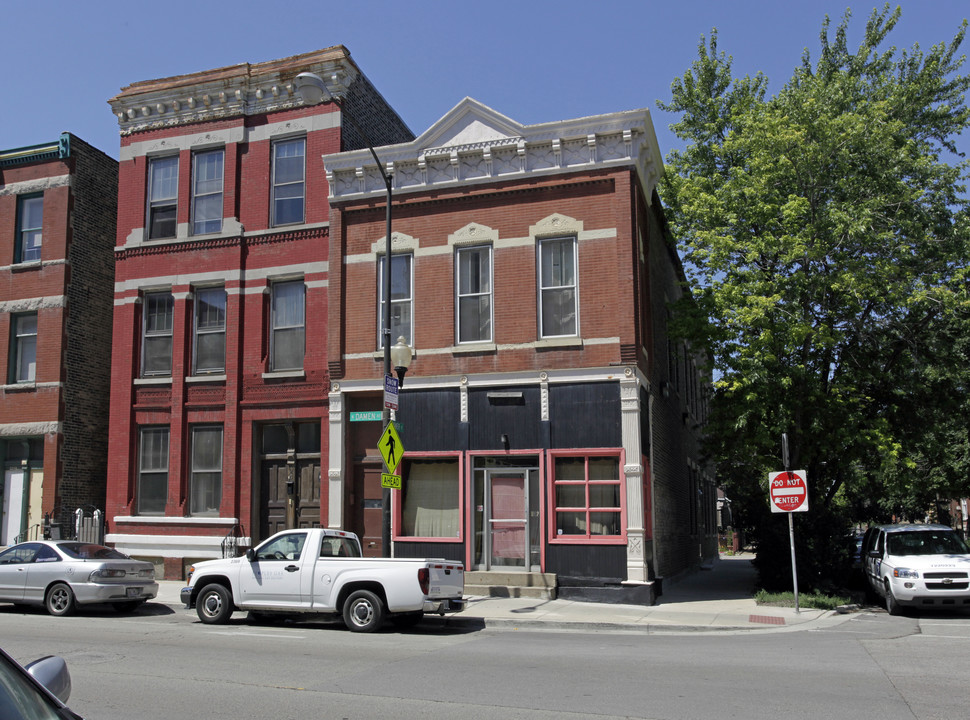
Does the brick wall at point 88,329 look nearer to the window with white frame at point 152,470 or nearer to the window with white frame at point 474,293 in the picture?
the window with white frame at point 152,470

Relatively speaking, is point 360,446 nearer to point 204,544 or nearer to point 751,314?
point 204,544

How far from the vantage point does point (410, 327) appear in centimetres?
2002

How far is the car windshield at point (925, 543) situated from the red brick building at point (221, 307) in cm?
1251

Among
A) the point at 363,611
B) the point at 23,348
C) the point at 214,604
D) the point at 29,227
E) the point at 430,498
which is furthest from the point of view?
the point at 29,227

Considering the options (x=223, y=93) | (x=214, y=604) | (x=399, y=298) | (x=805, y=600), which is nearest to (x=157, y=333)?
(x=223, y=93)

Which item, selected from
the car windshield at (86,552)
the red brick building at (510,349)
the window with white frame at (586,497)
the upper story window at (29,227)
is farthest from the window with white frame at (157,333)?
the window with white frame at (586,497)

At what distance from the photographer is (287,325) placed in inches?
853

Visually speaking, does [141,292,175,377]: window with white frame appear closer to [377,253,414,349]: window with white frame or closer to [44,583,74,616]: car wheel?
[377,253,414,349]: window with white frame

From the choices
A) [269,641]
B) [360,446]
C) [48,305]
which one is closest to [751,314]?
[360,446]

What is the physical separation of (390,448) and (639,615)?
18.0ft

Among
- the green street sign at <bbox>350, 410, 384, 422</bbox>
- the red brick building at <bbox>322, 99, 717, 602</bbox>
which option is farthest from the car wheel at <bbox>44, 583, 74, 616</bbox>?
the green street sign at <bbox>350, 410, 384, 422</bbox>

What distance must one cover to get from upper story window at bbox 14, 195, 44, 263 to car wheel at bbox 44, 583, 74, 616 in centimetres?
1215

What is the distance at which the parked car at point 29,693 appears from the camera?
343 centimetres

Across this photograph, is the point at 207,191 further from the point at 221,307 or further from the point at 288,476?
the point at 288,476
